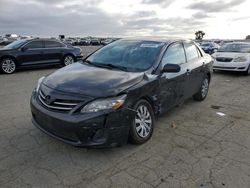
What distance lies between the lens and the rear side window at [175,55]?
180 inches

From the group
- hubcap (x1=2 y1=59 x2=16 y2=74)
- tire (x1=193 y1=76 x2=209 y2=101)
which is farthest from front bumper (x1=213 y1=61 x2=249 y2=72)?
hubcap (x1=2 y1=59 x2=16 y2=74)

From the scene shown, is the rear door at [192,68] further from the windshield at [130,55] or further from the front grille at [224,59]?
the front grille at [224,59]

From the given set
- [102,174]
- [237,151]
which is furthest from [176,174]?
[237,151]

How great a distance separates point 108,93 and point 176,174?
1344 mm

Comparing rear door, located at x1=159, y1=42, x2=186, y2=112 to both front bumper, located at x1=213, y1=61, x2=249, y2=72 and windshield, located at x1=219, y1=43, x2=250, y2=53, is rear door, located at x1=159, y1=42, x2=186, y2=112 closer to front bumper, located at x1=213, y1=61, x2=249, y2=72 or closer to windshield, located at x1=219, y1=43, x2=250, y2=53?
front bumper, located at x1=213, y1=61, x2=249, y2=72

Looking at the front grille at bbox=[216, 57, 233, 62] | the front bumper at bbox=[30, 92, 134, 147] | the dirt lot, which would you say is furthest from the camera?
the front grille at bbox=[216, 57, 233, 62]

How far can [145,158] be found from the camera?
3.54m

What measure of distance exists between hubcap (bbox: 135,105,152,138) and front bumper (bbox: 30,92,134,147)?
29 centimetres

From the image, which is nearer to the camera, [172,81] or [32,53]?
[172,81]

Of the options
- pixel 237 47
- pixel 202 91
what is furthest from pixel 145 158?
pixel 237 47

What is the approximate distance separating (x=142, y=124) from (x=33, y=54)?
29.0 ft

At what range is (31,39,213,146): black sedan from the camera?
326 cm

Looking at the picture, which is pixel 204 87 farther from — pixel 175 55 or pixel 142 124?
pixel 142 124

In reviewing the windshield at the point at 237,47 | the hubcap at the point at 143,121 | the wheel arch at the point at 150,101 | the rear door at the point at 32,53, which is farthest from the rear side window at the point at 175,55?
the rear door at the point at 32,53
